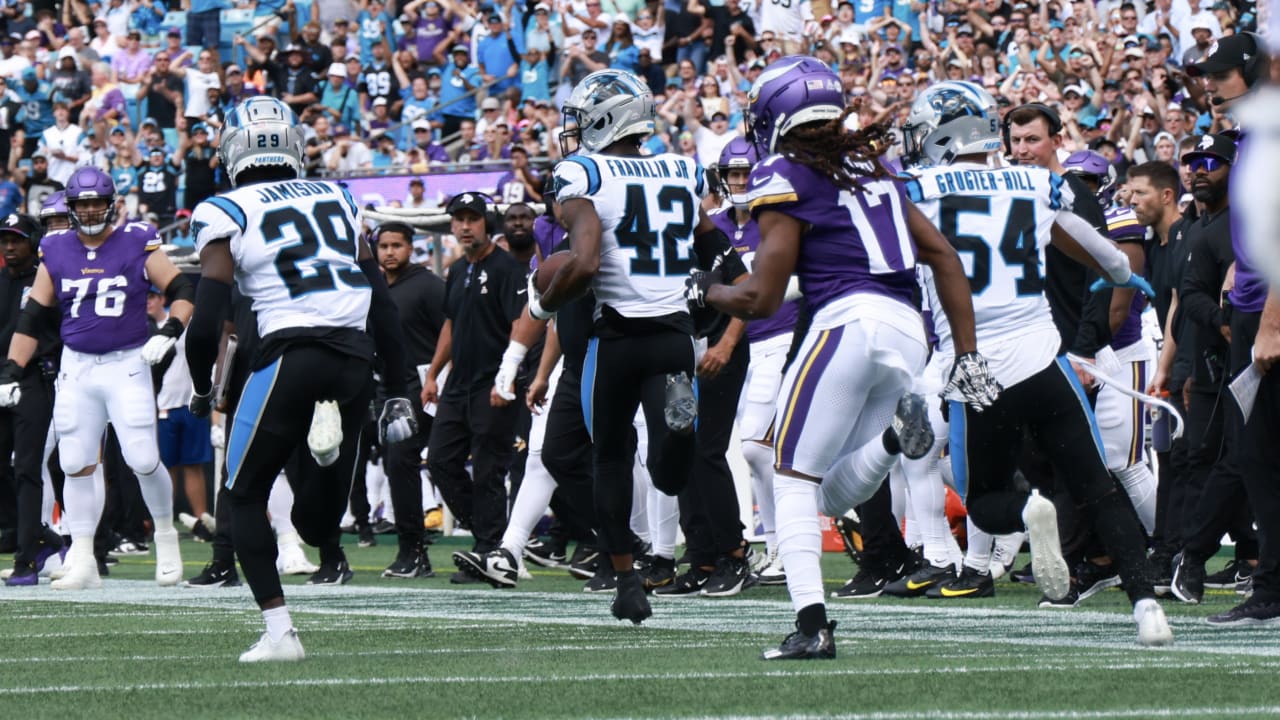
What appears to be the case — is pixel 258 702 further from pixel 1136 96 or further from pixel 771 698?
pixel 1136 96

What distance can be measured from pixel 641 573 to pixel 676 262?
8.78 ft

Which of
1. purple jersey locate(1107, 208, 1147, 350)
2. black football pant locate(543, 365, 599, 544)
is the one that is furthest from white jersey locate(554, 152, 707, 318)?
purple jersey locate(1107, 208, 1147, 350)

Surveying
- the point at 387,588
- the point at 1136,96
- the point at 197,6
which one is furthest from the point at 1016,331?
the point at 197,6

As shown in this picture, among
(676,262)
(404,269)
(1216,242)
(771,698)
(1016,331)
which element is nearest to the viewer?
(771,698)

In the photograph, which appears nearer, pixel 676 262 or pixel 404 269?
pixel 676 262

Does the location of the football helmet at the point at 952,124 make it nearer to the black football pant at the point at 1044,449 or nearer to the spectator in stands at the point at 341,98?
the black football pant at the point at 1044,449

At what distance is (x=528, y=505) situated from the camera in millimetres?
9031

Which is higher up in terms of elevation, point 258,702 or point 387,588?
point 258,702

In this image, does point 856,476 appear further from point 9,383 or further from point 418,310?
point 418,310

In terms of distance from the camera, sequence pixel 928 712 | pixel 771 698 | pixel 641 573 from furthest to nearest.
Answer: pixel 641 573, pixel 771 698, pixel 928 712

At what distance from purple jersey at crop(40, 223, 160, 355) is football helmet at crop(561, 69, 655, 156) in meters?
3.46

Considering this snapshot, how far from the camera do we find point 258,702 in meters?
4.77

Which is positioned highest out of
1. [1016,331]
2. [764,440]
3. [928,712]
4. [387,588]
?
[1016,331]

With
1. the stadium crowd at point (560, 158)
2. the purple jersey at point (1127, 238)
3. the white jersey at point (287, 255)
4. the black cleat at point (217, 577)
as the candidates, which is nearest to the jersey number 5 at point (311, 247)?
→ the white jersey at point (287, 255)
